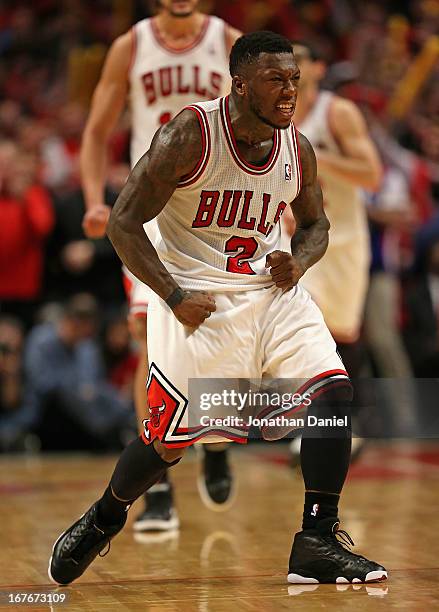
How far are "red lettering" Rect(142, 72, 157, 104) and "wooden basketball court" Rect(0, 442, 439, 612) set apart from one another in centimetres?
208

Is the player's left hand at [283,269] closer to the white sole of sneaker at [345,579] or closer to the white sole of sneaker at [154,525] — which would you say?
the white sole of sneaker at [345,579]

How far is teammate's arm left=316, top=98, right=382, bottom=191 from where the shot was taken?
6617 millimetres

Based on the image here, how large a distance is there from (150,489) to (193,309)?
68.6 inches

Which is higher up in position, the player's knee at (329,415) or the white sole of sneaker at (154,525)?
the player's knee at (329,415)

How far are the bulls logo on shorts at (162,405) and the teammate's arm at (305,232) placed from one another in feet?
1.74

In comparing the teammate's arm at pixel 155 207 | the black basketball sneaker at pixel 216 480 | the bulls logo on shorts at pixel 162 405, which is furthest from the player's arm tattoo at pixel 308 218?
the black basketball sneaker at pixel 216 480

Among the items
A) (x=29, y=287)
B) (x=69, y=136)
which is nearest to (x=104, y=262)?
(x=29, y=287)

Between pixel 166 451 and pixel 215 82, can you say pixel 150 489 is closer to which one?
pixel 166 451

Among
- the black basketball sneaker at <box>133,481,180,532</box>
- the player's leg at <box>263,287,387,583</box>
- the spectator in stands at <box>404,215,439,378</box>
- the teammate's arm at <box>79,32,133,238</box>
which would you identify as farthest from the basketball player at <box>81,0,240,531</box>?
the spectator in stands at <box>404,215,439,378</box>

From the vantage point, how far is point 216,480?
19.6ft

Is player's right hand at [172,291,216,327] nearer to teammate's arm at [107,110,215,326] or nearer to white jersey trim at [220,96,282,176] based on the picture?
teammate's arm at [107,110,215,326]

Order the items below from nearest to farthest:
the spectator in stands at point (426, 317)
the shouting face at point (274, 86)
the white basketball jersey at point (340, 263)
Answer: the shouting face at point (274, 86)
the white basketball jersey at point (340, 263)
the spectator in stands at point (426, 317)

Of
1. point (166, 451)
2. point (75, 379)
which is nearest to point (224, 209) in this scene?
point (166, 451)

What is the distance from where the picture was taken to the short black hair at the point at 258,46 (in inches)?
157
